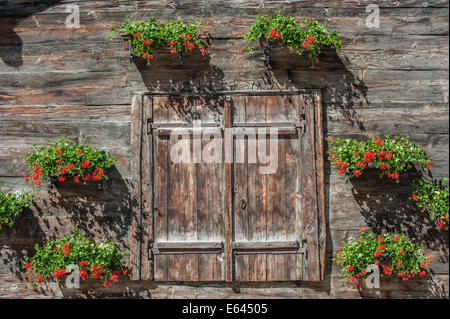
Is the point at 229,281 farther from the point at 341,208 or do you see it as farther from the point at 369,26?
the point at 369,26

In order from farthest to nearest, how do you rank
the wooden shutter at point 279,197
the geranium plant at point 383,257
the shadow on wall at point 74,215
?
the shadow on wall at point 74,215 < the wooden shutter at point 279,197 < the geranium plant at point 383,257

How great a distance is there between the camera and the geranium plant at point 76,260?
16.0 ft

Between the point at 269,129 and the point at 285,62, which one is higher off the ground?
the point at 285,62

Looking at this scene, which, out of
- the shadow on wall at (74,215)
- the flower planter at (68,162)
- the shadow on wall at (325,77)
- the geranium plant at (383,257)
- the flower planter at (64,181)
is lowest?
the geranium plant at (383,257)

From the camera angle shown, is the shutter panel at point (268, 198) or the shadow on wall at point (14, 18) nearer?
the shutter panel at point (268, 198)

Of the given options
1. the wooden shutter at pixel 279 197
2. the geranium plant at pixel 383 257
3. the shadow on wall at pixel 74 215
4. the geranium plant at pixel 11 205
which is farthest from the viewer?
the shadow on wall at pixel 74 215

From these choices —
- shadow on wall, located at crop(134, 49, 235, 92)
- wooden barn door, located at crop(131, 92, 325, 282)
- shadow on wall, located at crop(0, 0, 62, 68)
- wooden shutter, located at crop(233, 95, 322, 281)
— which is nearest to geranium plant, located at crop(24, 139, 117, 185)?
wooden barn door, located at crop(131, 92, 325, 282)

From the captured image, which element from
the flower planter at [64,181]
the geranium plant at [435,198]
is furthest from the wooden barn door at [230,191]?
the geranium plant at [435,198]

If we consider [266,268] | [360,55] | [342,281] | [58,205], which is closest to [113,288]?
[58,205]

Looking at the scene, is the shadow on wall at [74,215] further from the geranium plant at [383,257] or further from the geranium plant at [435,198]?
the geranium plant at [435,198]

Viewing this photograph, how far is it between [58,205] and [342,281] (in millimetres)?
3840

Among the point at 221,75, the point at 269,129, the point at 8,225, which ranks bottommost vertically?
the point at 8,225

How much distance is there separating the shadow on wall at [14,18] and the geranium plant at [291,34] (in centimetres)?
270

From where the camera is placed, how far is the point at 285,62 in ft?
17.1
